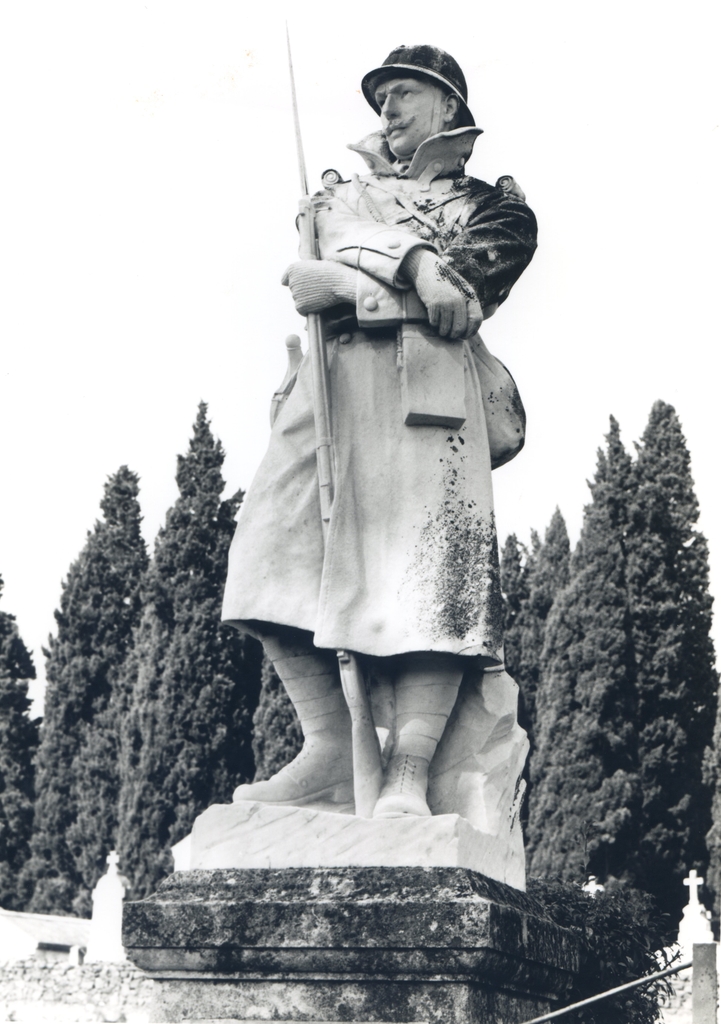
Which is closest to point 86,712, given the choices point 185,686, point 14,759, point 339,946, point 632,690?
point 14,759

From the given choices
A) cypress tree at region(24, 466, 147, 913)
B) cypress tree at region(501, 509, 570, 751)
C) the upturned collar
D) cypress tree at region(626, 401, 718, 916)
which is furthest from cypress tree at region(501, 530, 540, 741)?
the upturned collar

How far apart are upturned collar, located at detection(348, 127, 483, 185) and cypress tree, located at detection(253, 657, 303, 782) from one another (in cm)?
2625

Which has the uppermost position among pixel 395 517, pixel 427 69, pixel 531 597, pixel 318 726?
pixel 531 597

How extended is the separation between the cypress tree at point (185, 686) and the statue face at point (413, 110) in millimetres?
27112

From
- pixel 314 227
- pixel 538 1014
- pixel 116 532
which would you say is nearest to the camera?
pixel 538 1014

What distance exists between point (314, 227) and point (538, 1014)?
2.85 m

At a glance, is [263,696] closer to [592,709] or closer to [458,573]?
[592,709]

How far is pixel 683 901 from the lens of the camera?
93.0ft

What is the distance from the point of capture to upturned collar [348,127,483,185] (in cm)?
539

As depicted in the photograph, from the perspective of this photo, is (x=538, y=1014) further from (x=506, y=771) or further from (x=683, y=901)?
(x=683, y=901)

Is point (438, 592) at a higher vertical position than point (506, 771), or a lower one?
higher

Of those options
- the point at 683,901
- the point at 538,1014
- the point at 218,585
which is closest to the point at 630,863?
the point at 683,901

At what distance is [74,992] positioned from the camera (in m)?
23.2

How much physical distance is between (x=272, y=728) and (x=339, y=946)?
91.2 ft
